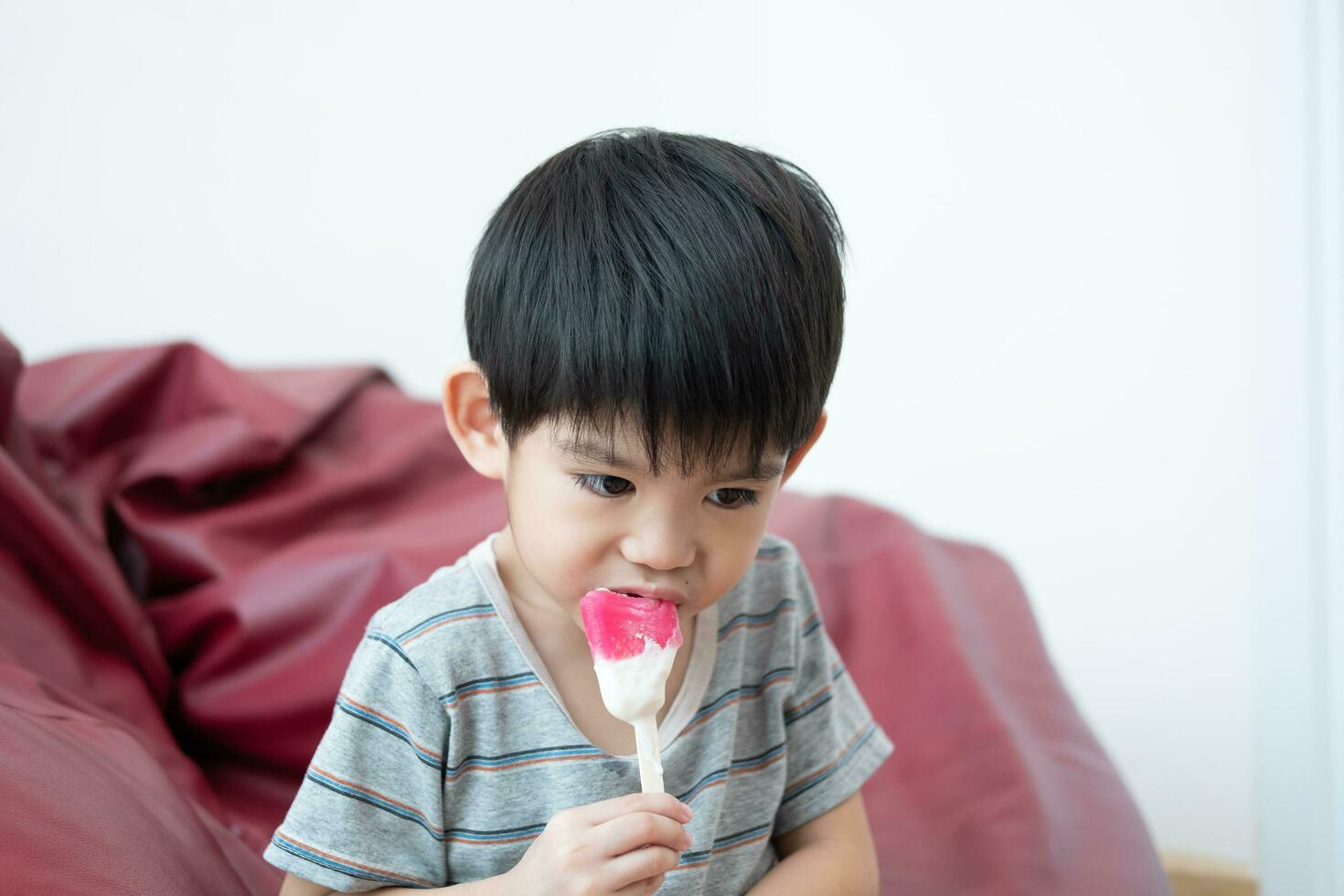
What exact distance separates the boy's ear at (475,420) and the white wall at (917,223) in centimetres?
147

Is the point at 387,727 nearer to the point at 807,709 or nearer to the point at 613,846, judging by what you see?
the point at 613,846

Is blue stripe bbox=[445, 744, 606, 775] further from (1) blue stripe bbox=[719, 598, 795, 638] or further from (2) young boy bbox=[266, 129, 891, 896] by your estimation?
(1) blue stripe bbox=[719, 598, 795, 638]

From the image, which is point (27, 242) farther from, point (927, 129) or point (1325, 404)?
point (1325, 404)

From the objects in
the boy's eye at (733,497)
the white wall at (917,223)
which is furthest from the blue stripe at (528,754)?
the white wall at (917,223)

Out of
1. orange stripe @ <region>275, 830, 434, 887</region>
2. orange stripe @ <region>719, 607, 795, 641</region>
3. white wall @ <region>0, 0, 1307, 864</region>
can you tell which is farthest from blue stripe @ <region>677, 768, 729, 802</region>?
white wall @ <region>0, 0, 1307, 864</region>

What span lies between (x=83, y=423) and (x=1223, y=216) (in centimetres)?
186

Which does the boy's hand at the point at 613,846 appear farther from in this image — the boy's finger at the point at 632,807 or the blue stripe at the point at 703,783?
the blue stripe at the point at 703,783

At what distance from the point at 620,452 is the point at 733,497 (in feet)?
0.31

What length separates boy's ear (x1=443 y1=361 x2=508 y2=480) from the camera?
84 cm

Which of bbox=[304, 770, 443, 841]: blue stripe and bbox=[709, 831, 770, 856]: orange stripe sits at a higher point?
bbox=[304, 770, 443, 841]: blue stripe

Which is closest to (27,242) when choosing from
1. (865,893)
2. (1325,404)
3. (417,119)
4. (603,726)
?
(417,119)

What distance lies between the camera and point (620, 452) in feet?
2.45

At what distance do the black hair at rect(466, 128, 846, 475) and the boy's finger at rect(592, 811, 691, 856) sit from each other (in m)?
0.21

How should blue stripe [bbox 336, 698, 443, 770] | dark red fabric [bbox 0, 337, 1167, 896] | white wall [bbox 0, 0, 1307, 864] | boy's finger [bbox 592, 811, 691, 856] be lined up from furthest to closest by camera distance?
white wall [bbox 0, 0, 1307, 864] → dark red fabric [bbox 0, 337, 1167, 896] → blue stripe [bbox 336, 698, 443, 770] → boy's finger [bbox 592, 811, 691, 856]
